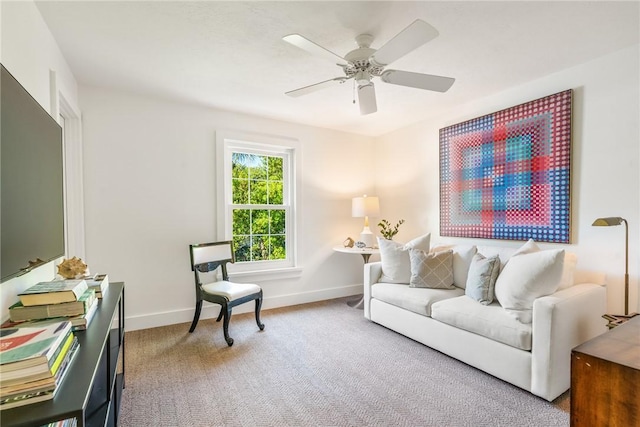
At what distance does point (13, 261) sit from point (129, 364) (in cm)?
162

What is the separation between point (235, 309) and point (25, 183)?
105 inches

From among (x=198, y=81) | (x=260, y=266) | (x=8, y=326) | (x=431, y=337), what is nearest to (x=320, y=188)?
(x=260, y=266)

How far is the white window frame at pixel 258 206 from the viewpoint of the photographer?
347 cm

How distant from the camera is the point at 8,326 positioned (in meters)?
1.15

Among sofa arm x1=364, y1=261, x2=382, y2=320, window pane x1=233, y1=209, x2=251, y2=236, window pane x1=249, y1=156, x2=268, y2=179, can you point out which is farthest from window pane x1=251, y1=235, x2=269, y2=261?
sofa arm x1=364, y1=261, x2=382, y2=320

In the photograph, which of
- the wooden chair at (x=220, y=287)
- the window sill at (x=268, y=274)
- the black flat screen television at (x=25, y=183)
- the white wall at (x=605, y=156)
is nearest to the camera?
the black flat screen television at (x=25, y=183)

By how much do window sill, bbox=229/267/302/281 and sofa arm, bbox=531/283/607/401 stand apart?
263cm

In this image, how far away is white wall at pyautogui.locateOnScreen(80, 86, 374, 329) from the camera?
2912 millimetres

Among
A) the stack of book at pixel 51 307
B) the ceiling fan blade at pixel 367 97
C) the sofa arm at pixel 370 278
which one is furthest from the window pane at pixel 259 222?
the stack of book at pixel 51 307

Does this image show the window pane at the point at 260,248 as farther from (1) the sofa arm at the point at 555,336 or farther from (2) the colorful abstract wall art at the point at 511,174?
(1) the sofa arm at the point at 555,336

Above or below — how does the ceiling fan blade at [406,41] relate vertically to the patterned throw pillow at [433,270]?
above

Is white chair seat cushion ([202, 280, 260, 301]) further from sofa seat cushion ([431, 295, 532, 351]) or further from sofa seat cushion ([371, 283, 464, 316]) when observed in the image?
sofa seat cushion ([431, 295, 532, 351])

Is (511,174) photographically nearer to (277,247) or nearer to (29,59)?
(277,247)

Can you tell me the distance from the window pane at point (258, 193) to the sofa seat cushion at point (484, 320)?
2364 mm
